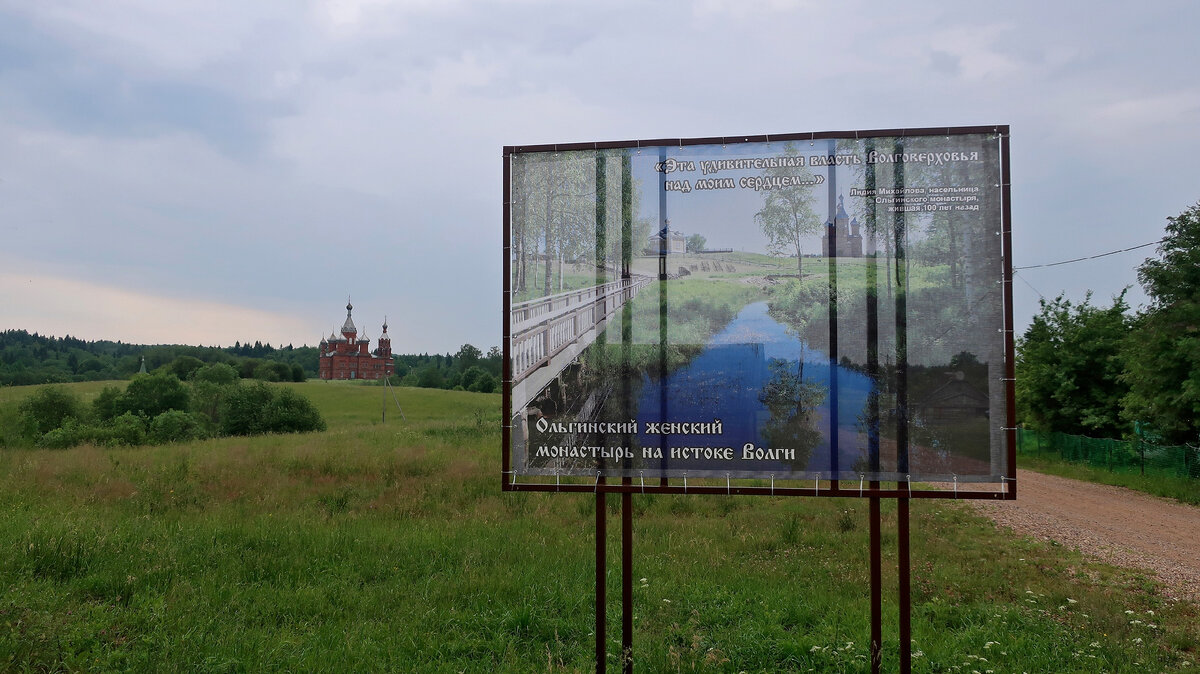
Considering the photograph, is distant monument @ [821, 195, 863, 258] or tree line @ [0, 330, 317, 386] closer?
distant monument @ [821, 195, 863, 258]

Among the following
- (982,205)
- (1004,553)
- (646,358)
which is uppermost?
(982,205)

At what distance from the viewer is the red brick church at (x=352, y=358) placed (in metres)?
104

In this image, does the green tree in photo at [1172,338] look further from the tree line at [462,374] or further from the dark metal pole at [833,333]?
the tree line at [462,374]

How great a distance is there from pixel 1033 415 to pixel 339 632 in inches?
1220

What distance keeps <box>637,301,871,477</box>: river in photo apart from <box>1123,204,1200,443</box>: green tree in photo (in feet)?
59.7

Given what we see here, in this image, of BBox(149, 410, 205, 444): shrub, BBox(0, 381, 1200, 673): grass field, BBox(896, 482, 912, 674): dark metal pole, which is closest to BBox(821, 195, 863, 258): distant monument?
BBox(896, 482, 912, 674): dark metal pole

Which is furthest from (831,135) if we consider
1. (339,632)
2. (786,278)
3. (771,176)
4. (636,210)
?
(339,632)

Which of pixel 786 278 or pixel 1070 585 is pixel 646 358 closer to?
pixel 786 278

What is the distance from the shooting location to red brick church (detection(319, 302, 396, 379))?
104 m

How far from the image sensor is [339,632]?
5762mm

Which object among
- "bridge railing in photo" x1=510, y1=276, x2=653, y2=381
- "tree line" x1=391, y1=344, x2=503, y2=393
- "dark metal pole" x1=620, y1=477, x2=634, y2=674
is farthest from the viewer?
"tree line" x1=391, y1=344, x2=503, y2=393

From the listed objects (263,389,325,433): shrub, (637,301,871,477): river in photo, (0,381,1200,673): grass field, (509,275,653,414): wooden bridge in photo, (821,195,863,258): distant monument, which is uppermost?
(821,195,863,258): distant monument

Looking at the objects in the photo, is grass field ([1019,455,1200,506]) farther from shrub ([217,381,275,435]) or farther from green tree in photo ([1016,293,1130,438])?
shrub ([217,381,275,435])

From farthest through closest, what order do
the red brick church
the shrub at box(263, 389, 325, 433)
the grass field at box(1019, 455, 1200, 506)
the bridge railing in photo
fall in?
1. the red brick church
2. the shrub at box(263, 389, 325, 433)
3. the grass field at box(1019, 455, 1200, 506)
4. the bridge railing in photo
